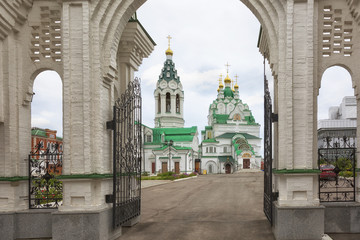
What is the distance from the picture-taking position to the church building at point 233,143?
53844 mm

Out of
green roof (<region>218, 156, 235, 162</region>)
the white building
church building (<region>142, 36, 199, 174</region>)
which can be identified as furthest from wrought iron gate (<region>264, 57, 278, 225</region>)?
green roof (<region>218, 156, 235, 162</region>)

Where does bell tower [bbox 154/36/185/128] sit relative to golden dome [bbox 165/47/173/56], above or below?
below

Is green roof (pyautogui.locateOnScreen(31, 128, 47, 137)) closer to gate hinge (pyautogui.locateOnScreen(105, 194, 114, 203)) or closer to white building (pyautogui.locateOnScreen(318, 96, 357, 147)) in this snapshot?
gate hinge (pyautogui.locateOnScreen(105, 194, 114, 203))

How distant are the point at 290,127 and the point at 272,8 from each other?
8.15 feet

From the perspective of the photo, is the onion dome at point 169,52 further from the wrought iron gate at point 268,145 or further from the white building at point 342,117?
the wrought iron gate at point 268,145

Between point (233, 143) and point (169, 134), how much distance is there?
10572 millimetres

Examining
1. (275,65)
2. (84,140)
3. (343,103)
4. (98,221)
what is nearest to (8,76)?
(84,140)

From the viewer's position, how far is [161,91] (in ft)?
190

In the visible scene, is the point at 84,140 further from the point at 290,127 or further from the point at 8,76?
the point at 290,127

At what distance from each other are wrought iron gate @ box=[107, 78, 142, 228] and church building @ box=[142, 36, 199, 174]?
39.3 meters

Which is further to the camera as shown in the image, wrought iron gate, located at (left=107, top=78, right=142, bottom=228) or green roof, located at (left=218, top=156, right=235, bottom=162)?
green roof, located at (left=218, top=156, right=235, bottom=162)

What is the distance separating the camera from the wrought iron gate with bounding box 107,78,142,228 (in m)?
7.44

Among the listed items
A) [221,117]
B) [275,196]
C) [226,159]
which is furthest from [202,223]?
[221,117]

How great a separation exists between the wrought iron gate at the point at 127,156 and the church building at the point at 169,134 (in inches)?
1546
